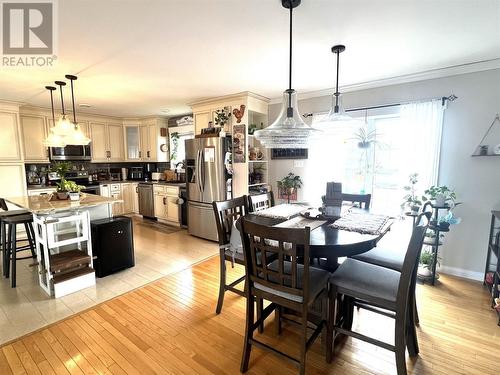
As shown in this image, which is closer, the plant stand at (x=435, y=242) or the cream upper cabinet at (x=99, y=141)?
the plant stand at (x=435, y=242)

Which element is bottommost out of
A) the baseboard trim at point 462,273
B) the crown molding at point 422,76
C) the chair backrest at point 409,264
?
the baseboard trim at point 462,273

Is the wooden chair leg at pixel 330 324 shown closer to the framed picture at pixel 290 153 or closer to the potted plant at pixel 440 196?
the potted plant at pixel 440 196

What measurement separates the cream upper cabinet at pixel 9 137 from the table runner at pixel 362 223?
5.16m

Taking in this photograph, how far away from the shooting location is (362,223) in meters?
1.99

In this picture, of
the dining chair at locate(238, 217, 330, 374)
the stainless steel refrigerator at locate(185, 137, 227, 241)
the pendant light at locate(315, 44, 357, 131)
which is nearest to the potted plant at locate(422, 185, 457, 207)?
the pendant light at locate(315, 44, 357, 131)

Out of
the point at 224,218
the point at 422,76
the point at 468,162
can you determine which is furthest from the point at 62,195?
the point at 468,162

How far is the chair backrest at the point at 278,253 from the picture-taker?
1384mm

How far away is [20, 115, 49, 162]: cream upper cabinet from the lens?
4527 mm

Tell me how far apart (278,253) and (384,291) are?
72 centimetres

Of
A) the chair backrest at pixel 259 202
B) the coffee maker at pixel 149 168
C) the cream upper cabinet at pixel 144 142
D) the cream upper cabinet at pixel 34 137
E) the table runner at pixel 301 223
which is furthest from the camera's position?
the coffee maker at pixel 149 168

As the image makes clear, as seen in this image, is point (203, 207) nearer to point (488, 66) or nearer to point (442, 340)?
point (442, 340)

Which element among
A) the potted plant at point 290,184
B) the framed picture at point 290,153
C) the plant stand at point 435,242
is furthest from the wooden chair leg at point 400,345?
the framed picture at point 290,153

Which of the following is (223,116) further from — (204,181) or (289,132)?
(289,132)

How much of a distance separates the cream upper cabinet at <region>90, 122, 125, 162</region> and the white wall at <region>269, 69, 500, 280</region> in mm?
5819
